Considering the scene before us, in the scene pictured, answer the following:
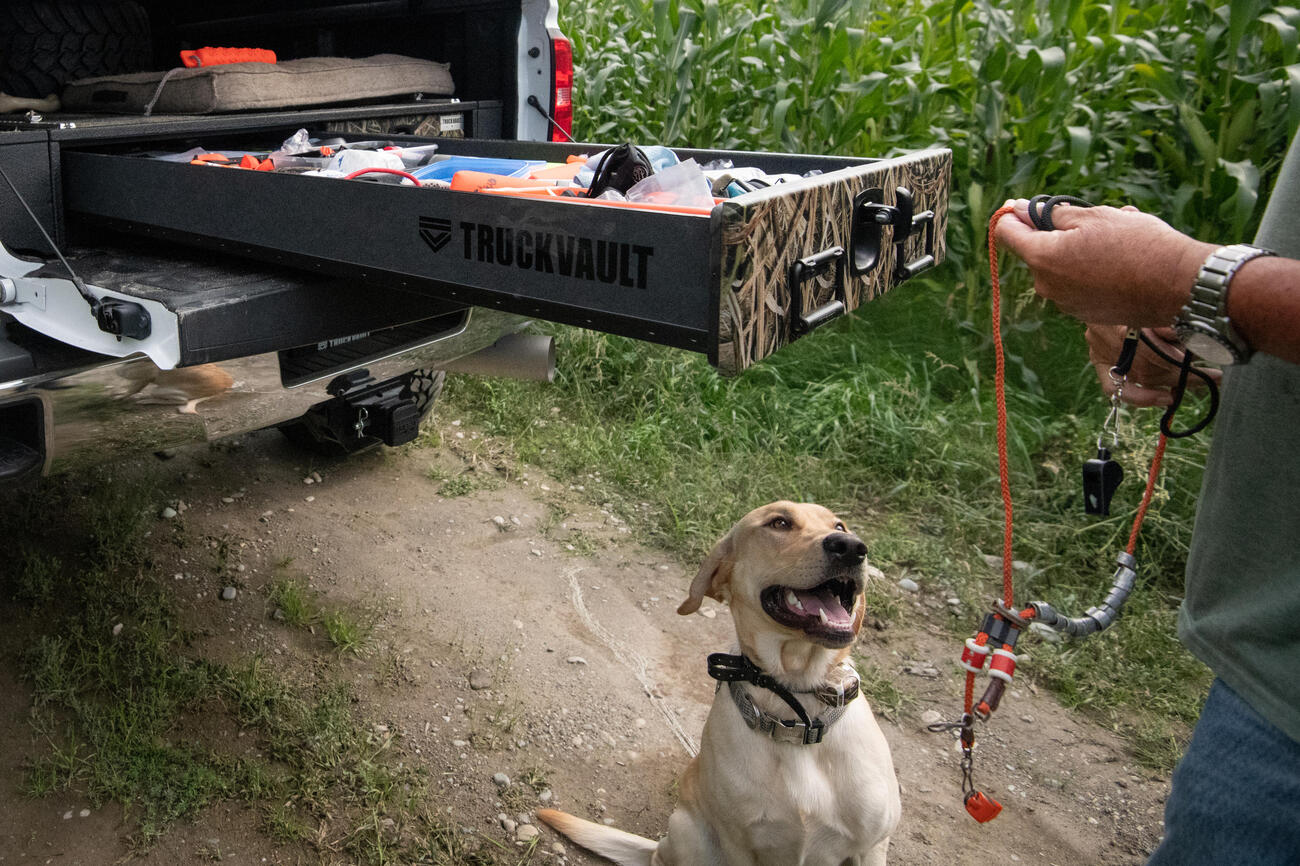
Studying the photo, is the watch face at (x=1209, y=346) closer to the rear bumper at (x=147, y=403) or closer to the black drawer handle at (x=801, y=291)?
the black drawer handle at (x=801, y=291)

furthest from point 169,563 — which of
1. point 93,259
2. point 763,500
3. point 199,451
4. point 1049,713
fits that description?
point 1049,713

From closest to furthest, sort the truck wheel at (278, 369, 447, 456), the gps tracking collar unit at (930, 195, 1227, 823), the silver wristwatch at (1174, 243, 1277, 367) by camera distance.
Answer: the silver wristwatch at (1174, 243, 1277, 367) → the gps tracking collar unit at (930, 195, 1227, 823) → the truck wheel at (278, 369, 447, 456)

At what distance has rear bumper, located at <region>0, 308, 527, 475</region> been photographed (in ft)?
7.60

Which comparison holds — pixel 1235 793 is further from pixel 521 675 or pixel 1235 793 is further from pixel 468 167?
pixel 468 167

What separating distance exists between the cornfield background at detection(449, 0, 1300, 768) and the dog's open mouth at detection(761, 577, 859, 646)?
129 cm

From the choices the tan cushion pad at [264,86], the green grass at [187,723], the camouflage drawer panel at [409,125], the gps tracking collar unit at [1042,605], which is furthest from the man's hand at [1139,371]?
the tan cushion pad at [264,86]

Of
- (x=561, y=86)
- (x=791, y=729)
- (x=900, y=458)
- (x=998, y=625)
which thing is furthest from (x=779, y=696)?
(x=561, y=86)

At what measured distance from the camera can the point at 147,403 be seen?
2432 mm

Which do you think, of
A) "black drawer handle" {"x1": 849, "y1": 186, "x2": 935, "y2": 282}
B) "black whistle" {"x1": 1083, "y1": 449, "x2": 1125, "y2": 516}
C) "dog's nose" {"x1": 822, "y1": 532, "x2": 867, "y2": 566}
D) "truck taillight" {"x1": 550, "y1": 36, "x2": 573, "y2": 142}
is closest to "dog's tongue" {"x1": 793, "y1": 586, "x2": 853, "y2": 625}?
"dog's nose" {"x1": 822, "y1": 532, "x2": 867, "y2": 566}

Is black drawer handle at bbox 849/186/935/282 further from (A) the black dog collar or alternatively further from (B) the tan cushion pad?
(B) the tan cushion pad

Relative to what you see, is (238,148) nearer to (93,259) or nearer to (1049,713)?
(93,259)

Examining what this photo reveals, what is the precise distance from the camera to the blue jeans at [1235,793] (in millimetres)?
1225

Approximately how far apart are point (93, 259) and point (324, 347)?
0.62 m

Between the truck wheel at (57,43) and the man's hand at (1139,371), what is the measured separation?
4.23 metres
